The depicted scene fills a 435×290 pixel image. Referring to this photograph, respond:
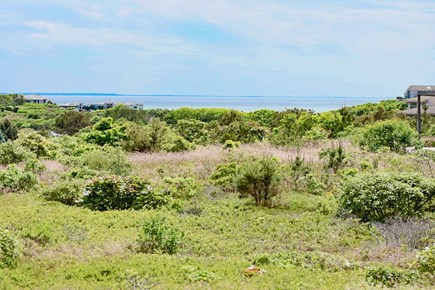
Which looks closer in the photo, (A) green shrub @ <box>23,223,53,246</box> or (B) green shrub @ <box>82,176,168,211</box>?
(A) green shrub @ <box>23,223,53,246</box>

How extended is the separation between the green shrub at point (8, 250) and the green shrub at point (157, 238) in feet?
5.69

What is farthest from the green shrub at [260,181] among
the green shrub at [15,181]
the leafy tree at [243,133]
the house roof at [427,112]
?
the house roof at [427,112]

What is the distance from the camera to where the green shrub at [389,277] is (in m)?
6.38

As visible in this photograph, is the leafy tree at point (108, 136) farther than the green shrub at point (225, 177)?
Yes

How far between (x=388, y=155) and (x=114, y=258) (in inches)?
630

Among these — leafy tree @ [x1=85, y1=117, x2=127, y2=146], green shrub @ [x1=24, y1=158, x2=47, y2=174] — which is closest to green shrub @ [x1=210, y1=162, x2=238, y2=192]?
green shrub @ [x1=24, y1=158, x2=47, y2=174]

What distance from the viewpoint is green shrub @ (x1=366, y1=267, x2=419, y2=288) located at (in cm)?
638

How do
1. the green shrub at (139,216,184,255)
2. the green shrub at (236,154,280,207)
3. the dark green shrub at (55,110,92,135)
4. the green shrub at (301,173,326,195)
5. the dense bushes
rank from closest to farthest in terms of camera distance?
the green shrub at (139,216,184,255) → the green shrub at (236,154,280,207) → the green shrub at (301,173,326,195) → the dense bushes → the dark green shrub at (55,110,92,135)

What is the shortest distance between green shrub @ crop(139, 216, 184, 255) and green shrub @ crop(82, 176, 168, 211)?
4.09 metres

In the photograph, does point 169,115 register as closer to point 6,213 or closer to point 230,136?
point 230,136

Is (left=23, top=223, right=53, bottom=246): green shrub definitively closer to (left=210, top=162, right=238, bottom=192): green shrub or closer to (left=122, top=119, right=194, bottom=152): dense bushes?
(left=210, top=162, right=238, bottom=192): green shrub

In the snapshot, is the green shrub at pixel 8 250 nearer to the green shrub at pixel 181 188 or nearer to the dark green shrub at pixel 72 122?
the green shrub at pixel 181 188

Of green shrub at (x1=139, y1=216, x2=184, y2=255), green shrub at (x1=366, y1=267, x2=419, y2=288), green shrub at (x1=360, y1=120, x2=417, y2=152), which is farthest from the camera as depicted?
green shrub at (x1=360, y1=120, x2=417, y2=152)

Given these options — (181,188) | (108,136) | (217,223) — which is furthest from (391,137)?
(217,223)
